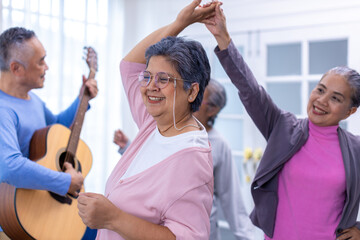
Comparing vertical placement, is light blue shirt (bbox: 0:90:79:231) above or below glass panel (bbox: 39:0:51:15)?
below

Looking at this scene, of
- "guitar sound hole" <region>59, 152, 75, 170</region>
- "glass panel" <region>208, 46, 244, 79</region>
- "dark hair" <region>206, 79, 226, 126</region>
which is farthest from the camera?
"glass panel" <region>208, 46, 244, 79</region>

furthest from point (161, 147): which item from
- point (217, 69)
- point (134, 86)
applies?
point (217, 69)

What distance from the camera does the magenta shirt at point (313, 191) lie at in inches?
A: 61.3

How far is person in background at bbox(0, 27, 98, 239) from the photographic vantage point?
161cm

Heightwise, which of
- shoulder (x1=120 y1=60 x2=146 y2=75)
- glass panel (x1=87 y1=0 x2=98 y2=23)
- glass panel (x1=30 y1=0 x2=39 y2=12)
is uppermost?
glass panel (x1=87 y1=0 x2=98 y2=23)

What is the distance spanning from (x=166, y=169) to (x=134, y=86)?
18.0 inches

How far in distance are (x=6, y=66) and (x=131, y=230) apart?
46.1 inches

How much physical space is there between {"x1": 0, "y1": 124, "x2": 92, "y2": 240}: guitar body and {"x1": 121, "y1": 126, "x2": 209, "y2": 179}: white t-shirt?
793mm

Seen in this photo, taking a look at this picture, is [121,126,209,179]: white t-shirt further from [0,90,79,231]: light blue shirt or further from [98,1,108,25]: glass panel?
[98,1,108,25]: glass panel

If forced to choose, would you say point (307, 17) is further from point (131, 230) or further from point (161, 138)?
point (131, 230)

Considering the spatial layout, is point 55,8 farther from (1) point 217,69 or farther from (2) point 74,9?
(1) point 217,69

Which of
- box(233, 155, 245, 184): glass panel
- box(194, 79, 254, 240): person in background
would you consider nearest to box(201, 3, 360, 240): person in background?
box(194, 79, 254, 240): person in background

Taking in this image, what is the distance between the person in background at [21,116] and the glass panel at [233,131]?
1.94 metres

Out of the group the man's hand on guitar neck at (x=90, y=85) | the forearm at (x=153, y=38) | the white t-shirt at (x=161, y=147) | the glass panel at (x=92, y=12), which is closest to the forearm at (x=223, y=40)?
the forearm at (x=153, y=38)
